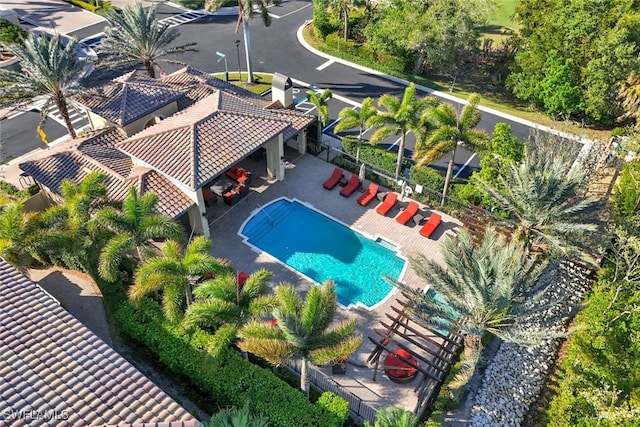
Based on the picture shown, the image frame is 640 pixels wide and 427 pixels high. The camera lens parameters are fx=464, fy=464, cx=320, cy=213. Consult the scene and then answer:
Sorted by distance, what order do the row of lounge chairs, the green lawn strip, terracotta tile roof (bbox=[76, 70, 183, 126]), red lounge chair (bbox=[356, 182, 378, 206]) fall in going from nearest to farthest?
1. the row of lounge chairs
2. terracotta tile roof (bbox=[76, 70, 183, 126])
3. red lounge chair (bbox=[356, 182, 378, 206])
4. the green lawn strip

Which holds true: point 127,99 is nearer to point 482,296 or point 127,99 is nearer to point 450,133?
point 450,133

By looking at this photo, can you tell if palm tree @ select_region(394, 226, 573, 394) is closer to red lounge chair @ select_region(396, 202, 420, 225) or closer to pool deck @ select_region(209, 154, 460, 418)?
pool deck @ select_region(209, 154, 460, 418)

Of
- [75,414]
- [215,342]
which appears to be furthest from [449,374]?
[75,414]

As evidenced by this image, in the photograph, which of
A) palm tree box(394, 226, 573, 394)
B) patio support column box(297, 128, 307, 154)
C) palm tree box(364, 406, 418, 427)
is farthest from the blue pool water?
palm tree box(364, 406, 418, 427)

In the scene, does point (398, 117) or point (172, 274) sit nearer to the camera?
point (172, 274)

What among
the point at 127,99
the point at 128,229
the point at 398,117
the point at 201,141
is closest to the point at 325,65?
the point at 398,117
